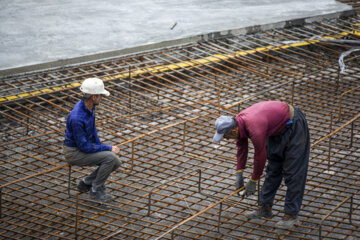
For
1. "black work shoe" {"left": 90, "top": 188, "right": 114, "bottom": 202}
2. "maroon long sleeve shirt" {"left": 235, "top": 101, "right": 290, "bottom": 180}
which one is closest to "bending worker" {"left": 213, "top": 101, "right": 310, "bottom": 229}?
"maroon long sleeve shirt" {"left": 235, "top": 101, "right": 290, "bottom": 180}

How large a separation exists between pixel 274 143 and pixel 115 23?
5.76 metres

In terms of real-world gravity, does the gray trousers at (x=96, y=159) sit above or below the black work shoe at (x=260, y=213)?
above

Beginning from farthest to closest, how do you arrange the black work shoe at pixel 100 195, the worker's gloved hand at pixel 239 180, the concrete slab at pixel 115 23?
the concrete slab at pixel 115 23
the black work shoe at pixel 100 195
the worker's gloved hand at pixel 239 180

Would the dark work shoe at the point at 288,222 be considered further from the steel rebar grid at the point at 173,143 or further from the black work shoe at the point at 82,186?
the black work shoe at the point at 82,186

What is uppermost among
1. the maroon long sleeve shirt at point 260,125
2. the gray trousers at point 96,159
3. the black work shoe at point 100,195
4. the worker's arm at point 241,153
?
the maroon long sleeve shirt at point 260,125

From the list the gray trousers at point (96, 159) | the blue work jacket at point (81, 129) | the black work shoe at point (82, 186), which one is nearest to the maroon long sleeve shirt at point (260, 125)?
the gray trousers at point (96, 159)

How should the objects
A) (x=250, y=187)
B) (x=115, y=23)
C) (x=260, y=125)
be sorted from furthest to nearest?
1. (x=115, y=23)
2. (x=250, y=187)
3. (x=260, y=125)

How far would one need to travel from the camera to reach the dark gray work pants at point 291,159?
5414mm

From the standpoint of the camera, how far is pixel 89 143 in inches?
225

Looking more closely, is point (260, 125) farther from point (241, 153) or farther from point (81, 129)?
point (81, 129)

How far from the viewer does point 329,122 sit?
8.22 m

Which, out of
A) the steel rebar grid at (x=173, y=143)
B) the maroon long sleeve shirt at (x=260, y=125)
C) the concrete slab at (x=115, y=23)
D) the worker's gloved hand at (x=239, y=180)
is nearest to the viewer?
the maroon long sleeve shirt at (x=260, y=125)

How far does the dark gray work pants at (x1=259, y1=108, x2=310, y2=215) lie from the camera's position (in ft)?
17.8

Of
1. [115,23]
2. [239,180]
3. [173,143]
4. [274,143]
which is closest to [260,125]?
[274,143]
